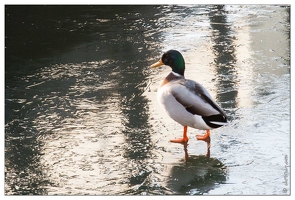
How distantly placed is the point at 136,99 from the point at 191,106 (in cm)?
134

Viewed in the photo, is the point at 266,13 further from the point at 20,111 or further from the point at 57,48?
the point at 20,111

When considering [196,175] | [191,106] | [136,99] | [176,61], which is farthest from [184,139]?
[136,99]

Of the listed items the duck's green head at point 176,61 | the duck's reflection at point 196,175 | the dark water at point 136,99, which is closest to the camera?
the duck's reflection at point 196,175

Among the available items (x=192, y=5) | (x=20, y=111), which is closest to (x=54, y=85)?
(x=20, y=111)

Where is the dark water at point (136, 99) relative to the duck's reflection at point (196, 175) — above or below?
above

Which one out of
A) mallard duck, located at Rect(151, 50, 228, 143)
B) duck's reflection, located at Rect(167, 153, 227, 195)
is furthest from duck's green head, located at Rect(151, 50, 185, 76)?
duck's reflection, located at Rect(167, 153, 227, 195)

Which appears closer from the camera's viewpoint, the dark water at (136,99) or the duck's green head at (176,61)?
the dark water at (136,99)

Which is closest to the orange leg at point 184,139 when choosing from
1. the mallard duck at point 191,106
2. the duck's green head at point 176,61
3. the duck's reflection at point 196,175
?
the mallard duck at point 191,106

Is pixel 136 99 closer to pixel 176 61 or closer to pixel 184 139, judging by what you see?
pixel 176 61

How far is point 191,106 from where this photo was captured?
5.57m

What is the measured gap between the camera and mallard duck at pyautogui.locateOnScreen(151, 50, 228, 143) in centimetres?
549

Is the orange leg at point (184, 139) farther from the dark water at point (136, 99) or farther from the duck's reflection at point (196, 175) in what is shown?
the duck's reflection at point (196, 175)

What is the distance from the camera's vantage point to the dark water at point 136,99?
16.5 ft

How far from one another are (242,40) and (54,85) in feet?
9.59
